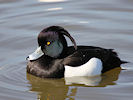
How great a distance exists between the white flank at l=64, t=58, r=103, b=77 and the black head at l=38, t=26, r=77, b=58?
0.37 m

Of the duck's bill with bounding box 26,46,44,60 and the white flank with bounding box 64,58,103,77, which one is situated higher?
the duck's bill with bounding box 26,46,44,60

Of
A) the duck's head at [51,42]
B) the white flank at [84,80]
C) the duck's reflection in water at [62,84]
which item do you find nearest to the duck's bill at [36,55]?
the duck's head at [51,42]

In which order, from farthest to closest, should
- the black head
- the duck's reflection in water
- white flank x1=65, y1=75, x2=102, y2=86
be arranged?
white flank x1=65, y1=75, x2=102, y2=86
the black head
the duck's reflection in water

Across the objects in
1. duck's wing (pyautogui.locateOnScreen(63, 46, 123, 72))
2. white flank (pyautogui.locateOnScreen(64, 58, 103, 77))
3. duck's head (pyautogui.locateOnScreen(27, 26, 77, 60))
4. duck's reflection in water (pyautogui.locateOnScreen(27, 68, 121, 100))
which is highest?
duck's head (pyautogui.locateOnScreen(27, 26, 77, 60))

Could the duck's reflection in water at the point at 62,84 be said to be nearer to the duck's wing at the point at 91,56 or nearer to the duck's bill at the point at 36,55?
the duck's wing at the point at 91,56

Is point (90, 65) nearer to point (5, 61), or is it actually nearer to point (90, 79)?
point (90, 79)

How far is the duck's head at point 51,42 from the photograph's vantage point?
718 centimetres

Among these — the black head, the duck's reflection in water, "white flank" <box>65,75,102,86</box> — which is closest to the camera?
the duck's reflection in water

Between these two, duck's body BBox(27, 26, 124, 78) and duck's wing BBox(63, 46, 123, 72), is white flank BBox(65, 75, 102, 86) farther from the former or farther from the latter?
duck's wing BBox(63, 46, 123, 72)

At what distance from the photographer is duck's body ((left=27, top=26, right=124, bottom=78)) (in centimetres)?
729

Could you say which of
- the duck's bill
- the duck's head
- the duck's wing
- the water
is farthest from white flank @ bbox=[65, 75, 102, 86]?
the duck's bill

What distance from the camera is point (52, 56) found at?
7488 mm

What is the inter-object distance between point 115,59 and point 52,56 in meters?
1.21

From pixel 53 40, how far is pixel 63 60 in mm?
401
